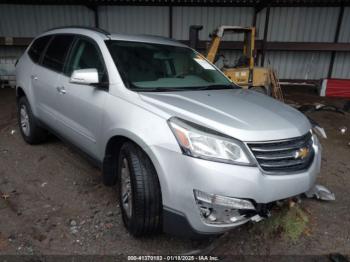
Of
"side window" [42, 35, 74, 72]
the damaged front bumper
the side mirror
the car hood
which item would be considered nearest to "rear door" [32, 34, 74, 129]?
"side window" [42, 35, 74, 72]

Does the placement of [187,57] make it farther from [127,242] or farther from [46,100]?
[127,242]

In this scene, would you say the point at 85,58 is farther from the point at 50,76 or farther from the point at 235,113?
the point at 235,113

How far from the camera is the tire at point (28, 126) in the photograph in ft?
13.8

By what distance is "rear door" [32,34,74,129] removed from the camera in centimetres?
346

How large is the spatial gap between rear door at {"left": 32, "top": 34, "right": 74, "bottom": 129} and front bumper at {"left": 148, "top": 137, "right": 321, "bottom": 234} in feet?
6.47

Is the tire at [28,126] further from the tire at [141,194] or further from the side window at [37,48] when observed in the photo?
the tire at [141,194]

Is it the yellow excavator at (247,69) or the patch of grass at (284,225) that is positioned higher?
the yellow excavator at (247,69)

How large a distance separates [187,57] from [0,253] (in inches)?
106

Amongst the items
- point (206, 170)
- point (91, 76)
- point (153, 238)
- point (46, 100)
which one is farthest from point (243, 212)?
point (46, 100)

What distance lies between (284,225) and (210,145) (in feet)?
4.19

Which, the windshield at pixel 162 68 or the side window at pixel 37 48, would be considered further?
the side window at pixel 37 48

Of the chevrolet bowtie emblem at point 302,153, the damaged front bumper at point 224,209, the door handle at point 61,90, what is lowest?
the damaged front bumper at point 224,209

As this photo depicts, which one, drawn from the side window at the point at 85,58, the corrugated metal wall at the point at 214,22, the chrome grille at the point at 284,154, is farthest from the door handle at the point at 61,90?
the corrugated metal wall at the point at 214,22

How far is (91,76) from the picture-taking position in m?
2.62
